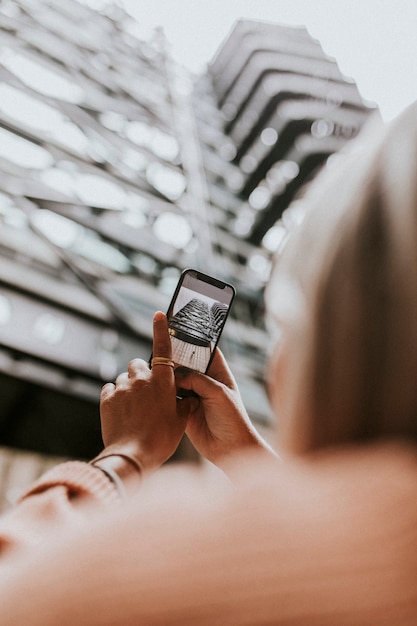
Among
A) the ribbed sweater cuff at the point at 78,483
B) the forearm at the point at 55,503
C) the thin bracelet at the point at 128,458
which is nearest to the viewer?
the forearm at the point at 55,503

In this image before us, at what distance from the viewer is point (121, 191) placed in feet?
18.2

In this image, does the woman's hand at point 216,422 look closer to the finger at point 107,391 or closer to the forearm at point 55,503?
the finger at point 107,391

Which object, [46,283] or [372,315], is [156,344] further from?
[46,283]

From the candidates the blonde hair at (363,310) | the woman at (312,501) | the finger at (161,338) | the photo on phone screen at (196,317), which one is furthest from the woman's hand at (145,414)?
the blonde hair at (363,310)

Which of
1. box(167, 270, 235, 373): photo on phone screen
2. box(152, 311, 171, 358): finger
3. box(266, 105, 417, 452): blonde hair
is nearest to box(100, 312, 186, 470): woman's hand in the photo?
box(152, 311, 171, 358): finger

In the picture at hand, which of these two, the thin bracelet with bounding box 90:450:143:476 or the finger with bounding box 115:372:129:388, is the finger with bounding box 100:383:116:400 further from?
the thin bracelet with bounding box 90:450:143:476

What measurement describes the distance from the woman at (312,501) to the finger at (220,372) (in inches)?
25.3

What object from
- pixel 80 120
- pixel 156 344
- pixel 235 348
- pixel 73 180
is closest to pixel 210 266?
pixel 235 348

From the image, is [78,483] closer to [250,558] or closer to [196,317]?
[250,558]

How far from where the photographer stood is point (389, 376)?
47cm

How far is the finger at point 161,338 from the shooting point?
1.20m

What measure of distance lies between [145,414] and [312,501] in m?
0.69

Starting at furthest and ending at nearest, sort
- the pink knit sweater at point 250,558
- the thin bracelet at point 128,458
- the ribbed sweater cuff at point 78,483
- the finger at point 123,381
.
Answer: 1. the finger at point 123,381
2. the thin bracelet at point 128,458
3. the ribbed sweater cuff at point 78,483
4. the pink knit sweater at point 250,558

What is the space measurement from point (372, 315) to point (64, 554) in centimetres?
41
